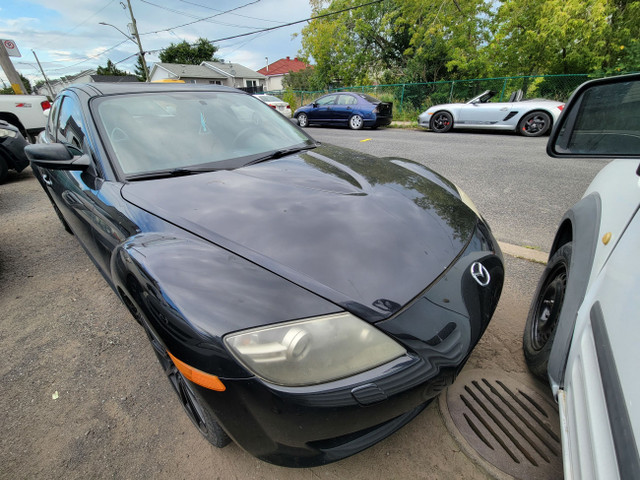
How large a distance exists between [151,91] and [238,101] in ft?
2.14

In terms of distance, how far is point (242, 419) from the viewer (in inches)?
39.1

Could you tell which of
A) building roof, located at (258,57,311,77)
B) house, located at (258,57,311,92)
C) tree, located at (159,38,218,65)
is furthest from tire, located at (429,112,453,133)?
tree, located at (159,38,218,65)

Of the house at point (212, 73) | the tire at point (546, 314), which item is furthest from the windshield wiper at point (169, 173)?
the house at point (212, 73)

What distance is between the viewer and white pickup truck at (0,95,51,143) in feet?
23.9

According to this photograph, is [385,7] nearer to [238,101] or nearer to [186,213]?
[238,101]

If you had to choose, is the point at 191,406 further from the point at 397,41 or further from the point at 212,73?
the point at 212,73

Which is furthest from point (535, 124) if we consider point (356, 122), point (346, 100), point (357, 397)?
point (357, 397)

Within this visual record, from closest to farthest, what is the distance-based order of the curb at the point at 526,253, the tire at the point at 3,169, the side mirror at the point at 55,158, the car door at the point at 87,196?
the car door at the point at 87,196 < the side mirror at the point at 55,158 < the curb at the point at 526,253 < the tire at the point at 3,169

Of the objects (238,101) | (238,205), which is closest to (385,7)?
(238,101)

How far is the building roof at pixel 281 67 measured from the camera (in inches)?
2035

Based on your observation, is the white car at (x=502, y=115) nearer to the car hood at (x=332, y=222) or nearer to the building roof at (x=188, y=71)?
the car hood at (x=332, y=222)

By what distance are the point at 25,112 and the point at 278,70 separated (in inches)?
2067

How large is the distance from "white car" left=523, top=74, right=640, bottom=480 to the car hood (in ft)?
1.53

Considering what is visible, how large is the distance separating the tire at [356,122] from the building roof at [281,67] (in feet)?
152
